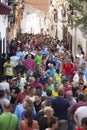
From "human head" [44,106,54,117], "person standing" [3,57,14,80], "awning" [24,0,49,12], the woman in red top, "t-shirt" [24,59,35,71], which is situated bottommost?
the woman in red top

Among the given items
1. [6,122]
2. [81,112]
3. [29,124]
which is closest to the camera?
[29,124]

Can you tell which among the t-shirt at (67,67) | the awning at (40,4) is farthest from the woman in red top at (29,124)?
the awning at (40,4)

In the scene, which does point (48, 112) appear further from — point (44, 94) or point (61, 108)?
point (44, 94)

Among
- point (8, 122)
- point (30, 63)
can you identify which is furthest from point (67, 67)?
point (8, 122)

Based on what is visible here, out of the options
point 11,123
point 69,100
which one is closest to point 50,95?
point 69,100

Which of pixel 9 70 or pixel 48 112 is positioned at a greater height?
pixel 9 70

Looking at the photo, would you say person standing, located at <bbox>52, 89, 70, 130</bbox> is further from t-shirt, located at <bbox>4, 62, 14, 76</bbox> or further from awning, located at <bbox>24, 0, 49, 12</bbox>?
awning, located at <bbox>24, 0, 49, 12</bbox>

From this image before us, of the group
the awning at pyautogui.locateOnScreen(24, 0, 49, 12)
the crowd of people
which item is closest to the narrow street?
the crowd of people

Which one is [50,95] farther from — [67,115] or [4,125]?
[4,125]

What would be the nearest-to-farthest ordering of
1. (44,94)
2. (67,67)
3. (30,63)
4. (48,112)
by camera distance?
(48,112)
(44,94)
(67,67)
(30,63)

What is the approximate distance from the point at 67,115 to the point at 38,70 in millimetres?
7973

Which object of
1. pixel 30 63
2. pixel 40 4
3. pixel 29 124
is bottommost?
pixel 29 124

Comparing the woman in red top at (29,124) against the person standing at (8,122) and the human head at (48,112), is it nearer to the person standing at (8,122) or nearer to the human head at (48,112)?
the person standing at (8,122)

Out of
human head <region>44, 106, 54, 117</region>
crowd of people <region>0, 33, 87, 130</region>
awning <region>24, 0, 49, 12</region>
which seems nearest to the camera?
crowd of people <region>0, 33, 87, 130</region>
